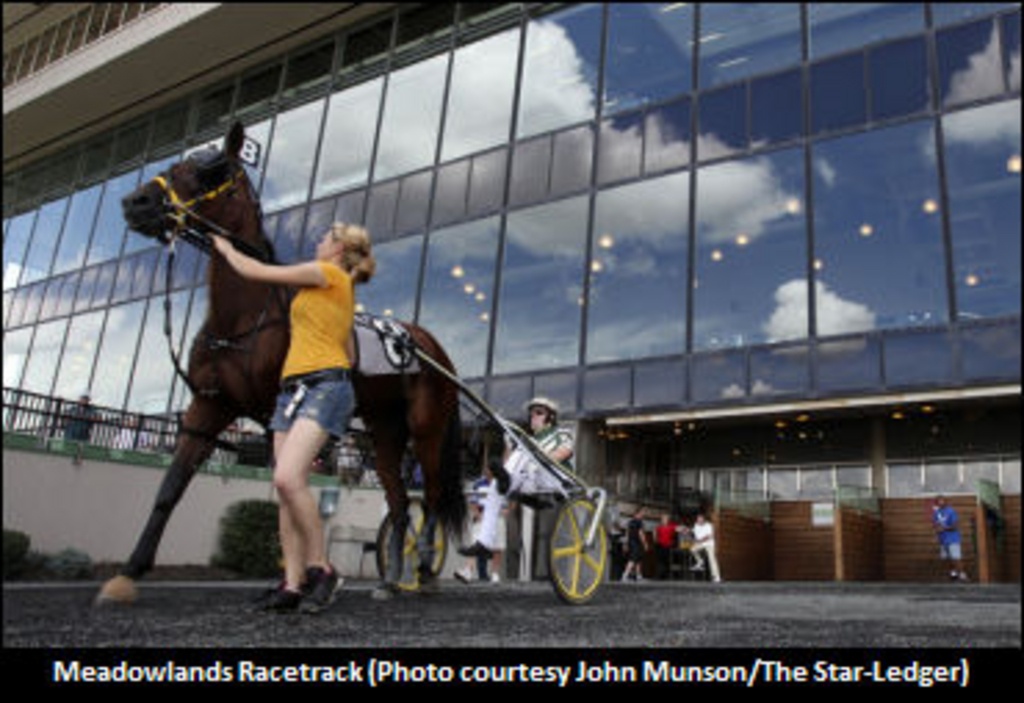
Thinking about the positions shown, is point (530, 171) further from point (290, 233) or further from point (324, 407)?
point (324, 407)

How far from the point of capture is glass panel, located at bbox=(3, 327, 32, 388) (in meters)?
27.8

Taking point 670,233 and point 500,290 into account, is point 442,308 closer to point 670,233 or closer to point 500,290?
point 500,290

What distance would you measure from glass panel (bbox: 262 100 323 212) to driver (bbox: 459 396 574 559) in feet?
59.2

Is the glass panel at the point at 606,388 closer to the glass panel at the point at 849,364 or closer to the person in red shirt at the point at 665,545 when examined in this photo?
the person in red shirt at the point at 665,545

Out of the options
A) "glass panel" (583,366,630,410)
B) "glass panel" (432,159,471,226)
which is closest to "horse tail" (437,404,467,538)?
"glass panel" (583,366,630,410)

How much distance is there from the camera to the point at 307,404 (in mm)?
3232

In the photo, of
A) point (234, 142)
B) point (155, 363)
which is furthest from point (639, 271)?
point (155, 363)

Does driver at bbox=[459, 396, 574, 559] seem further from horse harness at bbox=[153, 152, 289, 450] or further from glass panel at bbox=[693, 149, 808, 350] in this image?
glass panel at bbox=[693, 149, 808, 350]

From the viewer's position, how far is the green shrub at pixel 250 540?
480 inches

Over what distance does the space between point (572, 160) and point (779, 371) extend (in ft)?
22.9

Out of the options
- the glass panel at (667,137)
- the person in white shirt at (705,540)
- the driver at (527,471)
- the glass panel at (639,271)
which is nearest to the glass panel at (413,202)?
A: the glass panel at (639,271)

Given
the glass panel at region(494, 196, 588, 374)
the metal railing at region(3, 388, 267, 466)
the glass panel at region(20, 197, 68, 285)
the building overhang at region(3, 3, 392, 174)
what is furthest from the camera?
the glass panel at region(20, 197, 68, 285)

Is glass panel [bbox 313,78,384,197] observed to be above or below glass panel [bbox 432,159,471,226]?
above
